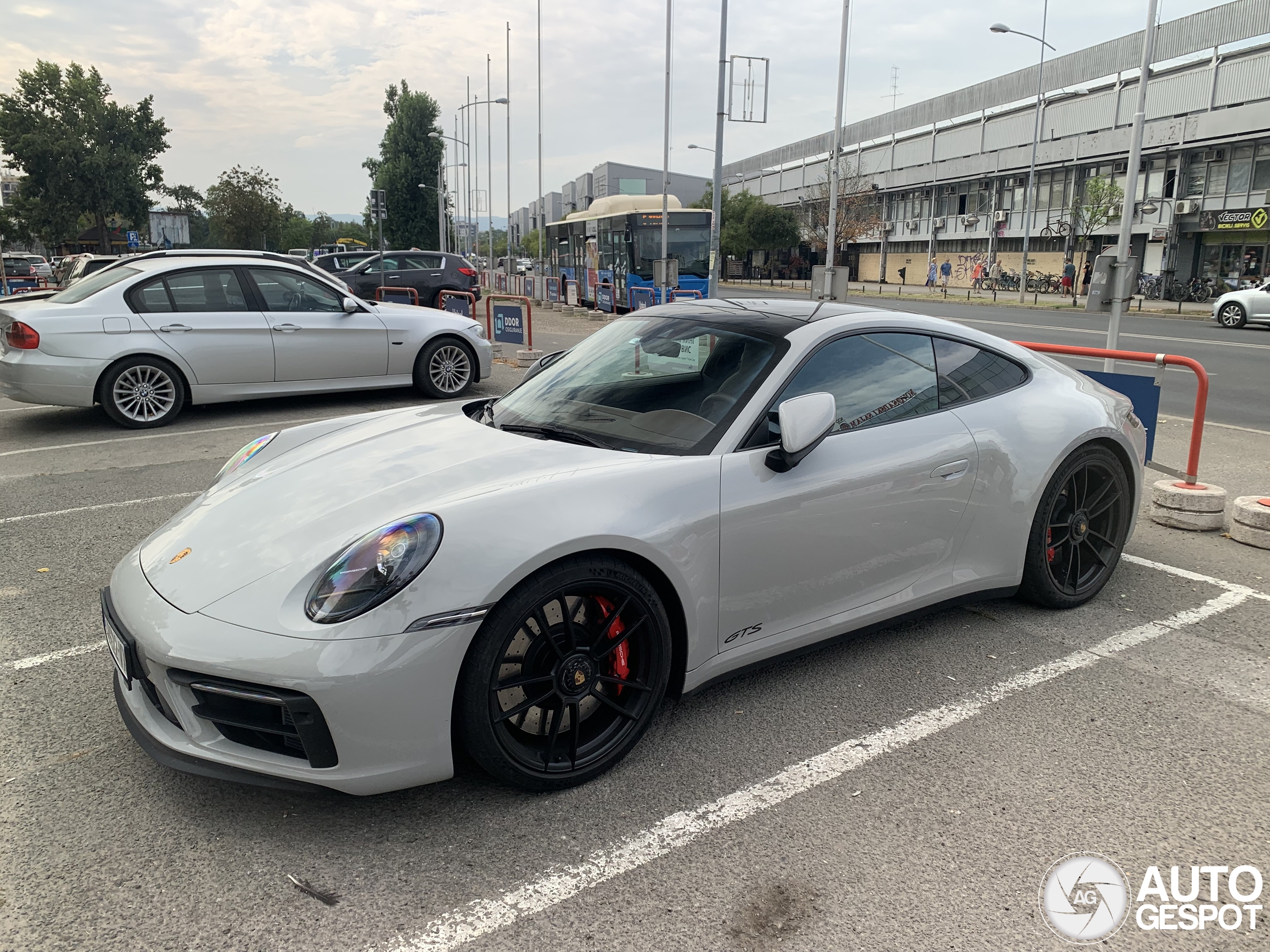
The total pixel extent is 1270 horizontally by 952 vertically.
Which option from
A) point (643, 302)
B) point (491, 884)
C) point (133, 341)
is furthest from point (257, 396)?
point (643, 302)

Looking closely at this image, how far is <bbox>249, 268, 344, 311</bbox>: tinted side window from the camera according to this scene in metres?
9.02

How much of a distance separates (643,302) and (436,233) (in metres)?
63.4

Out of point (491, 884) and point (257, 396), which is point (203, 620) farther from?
point (257, 396)

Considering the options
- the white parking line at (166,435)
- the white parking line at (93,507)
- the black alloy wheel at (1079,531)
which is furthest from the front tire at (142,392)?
the black alloy wheel at (1079,531)

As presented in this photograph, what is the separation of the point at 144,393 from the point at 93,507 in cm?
300

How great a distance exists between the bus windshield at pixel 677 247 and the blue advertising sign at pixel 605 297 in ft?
4.90

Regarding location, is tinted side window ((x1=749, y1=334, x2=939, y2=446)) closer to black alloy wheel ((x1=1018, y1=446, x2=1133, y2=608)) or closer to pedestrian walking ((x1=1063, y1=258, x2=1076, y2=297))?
black alloy wheel ((x1=1018, y1=446, x2=1133, y2=608))

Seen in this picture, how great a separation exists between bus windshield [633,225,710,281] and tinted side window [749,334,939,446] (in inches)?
802

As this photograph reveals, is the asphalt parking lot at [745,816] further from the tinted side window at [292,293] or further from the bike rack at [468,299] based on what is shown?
the bike rack at [468,299]

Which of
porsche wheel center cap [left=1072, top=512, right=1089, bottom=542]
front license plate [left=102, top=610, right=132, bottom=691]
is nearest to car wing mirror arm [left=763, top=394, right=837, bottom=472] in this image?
porsche wheel center cap [left=1072, top=512, right=1089, bottom=542]

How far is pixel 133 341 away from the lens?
830 cm

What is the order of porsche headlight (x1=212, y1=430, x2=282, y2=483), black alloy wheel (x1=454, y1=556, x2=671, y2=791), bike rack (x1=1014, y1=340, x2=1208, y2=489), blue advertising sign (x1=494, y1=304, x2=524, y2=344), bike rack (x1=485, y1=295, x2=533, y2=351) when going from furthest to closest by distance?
1. blue advertising sign (x1=494, y1=304, x2=524, y2=344)
2. bike rack (x1=485, y1=295, x2=533, y2=351)
3. bike rack (x1=1014, y1=340, x2=1208, y2=489)
4. porsche headlight (x1=212, y1=430, x2=282, y2=483)
5. black alloy wheel (x1=454, y1=556, x2=671, y2=791)

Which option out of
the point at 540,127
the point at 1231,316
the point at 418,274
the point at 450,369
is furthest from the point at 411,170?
the point at 450,369

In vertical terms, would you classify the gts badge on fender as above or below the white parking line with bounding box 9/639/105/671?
above
